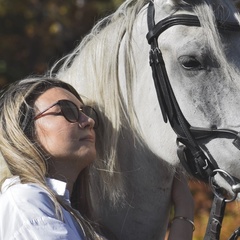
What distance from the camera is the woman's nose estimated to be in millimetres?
3012

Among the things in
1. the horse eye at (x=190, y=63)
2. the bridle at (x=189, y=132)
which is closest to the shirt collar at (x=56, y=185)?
the bridle at (x=189, y=132)

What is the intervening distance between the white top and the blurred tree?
6.63 meters

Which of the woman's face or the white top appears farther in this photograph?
the woman's face

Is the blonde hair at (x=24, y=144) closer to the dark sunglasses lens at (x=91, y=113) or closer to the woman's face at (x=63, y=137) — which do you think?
the woman's face at (x=63, y=137)

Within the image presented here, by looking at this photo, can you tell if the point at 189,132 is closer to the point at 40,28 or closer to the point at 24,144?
the point at 24,144

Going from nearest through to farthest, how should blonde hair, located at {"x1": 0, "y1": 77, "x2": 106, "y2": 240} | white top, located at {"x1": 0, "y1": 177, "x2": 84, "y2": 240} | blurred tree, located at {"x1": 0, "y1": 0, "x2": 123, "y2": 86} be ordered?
white top, located at {"x1": 0, "y1": 177, "x2": 84, "y2": 240}
blonde hair, located at {"x1": 0, "y1": 77, "x2": 106, "y2": 240}
blurred tree, located at {"x1": 0, "y1": 0, "x2": 123, "y2": 86}

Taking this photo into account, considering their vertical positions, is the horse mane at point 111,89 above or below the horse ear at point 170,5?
below

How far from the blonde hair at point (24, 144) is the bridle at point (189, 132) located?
0.50 metres

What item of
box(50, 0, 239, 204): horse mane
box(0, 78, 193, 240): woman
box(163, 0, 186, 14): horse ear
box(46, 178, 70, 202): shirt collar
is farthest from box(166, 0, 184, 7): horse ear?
box(46, 178, 70, 202): shirt collar

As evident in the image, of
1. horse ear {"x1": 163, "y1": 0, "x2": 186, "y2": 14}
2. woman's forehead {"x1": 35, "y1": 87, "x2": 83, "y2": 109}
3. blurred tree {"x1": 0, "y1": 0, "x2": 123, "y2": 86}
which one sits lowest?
blurred tree {"x1": 0, "y1": 0, "x2": 123, "y2": 86}

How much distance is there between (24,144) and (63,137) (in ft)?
0.54

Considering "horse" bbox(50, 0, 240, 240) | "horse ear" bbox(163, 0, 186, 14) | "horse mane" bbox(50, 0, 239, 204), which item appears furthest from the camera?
"horse mane" bbox(50, 0, 239, 204)

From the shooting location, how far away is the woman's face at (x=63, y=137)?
292cm

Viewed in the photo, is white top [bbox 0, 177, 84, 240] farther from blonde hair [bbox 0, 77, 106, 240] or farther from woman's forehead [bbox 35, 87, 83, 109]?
woman's forehead [bbox 35, 87, 83, 109]
